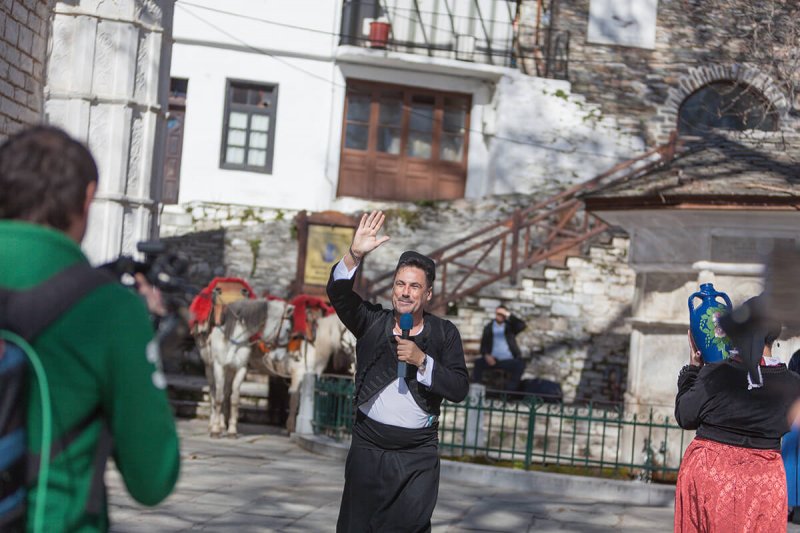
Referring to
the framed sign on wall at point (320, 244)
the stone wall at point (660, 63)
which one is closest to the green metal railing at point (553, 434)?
the framed sign on wall at point (320, 244)

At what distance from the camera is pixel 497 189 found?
2500 centimetres

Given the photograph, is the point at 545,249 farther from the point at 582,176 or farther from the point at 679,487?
the point at 679,487

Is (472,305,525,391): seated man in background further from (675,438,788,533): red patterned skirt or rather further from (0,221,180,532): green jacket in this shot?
(0,221,180,532): green jacket

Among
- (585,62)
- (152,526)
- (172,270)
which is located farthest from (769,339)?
(585,62)

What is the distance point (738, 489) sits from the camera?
17.4 ft

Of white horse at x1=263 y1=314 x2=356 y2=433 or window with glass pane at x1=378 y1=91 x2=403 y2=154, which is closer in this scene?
white horse at x1=263 y1=314 x2=356 y2=433

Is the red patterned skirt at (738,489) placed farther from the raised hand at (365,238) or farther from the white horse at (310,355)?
the white horse at (310,355)

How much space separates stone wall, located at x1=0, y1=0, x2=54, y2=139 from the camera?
8.86 m

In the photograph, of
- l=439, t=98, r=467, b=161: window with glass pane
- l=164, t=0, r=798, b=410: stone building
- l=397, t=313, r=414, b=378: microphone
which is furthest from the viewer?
l=439, t=98, r=467, b=161: window with glass pane

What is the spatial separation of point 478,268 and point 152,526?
12.9 metres

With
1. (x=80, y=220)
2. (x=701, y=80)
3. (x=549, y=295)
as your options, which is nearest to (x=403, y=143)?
(x=701, y=80)

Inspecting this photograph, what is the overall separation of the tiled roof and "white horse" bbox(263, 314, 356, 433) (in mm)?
3891

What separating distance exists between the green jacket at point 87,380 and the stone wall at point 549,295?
644 inches

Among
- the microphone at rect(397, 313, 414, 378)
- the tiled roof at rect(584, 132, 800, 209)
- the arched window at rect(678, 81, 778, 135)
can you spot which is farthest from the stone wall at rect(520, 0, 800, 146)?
the microphone at rect(397, 313, 414, 378)
